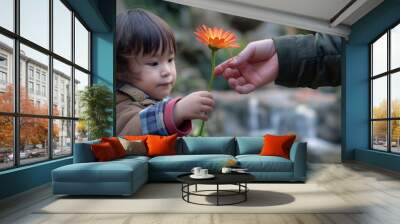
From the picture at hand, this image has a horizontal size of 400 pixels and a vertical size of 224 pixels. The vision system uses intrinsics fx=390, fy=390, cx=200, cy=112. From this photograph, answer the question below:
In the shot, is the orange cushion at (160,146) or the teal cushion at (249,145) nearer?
the orange cushion at (160,146)

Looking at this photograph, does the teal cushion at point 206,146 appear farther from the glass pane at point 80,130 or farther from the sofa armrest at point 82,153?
the glass pane at point 80,130

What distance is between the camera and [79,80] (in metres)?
7.46

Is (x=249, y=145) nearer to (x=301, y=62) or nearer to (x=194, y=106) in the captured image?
(x=194, y=106)

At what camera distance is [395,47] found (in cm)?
796

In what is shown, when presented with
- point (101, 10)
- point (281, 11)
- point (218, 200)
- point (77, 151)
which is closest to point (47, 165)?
point (77, 151)

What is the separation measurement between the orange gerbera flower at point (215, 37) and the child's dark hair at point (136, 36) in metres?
0.87

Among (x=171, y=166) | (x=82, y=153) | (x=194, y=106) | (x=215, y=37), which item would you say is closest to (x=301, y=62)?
(x=215, y=37)

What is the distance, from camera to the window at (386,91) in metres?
7.86

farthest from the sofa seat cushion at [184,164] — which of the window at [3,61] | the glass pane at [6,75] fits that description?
the window at [3,61]

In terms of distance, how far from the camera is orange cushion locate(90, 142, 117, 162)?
18.0ft

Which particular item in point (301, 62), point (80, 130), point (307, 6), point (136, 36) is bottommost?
point (80, 130)

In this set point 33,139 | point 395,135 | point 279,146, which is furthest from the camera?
point 395,135

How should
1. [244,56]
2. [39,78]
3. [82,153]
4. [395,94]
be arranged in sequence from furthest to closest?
1. [244,56]
2. [395,94]
3. [39,78]
4. [82,153]

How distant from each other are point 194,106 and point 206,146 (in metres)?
2.09
